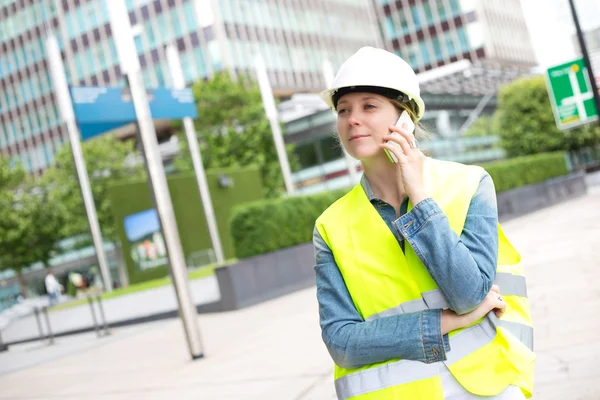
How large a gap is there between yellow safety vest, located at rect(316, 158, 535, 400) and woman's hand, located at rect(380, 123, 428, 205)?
0.07 meters

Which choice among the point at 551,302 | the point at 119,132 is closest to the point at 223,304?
the point at 551,302

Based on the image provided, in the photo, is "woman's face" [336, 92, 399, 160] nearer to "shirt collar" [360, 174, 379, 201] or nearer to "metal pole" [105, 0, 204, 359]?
"shirt collar" [360, 174, 379, 201]

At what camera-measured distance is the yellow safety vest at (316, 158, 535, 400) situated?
2.04m

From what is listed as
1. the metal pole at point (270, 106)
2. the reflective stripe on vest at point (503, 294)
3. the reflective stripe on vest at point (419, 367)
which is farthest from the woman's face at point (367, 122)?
the metal pole at point (270, 106)

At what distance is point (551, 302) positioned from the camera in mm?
8273

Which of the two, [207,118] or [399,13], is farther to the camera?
[399,13]

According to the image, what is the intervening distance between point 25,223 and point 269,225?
35056 millimetres

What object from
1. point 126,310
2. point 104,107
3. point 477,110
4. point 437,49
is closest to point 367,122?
point 104,107

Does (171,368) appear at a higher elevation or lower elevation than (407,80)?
lower

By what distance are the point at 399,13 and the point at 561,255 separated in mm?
71974

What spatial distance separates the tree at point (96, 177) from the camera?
48.5 metres

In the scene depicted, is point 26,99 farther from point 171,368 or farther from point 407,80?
point 407,80

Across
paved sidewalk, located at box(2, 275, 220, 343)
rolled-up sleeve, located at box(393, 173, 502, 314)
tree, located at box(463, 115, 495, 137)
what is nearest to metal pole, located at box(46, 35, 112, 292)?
paved sidewalk, located at box(2, 275, 220, 343)

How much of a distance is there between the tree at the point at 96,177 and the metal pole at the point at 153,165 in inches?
1485
